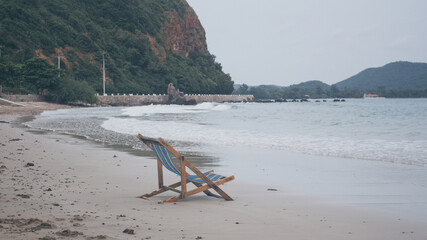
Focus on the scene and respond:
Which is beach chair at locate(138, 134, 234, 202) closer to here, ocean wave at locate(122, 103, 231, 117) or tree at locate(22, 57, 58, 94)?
ocean wave at locate(122, 103, 231, 117)

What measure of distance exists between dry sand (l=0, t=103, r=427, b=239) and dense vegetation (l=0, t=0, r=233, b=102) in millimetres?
55381

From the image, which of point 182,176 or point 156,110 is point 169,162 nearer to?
point 182,176

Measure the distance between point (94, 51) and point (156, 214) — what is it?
95.4m

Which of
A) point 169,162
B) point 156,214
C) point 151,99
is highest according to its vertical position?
point 151,99

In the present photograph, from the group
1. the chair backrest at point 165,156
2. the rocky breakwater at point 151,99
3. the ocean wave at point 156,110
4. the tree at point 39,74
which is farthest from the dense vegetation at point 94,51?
the chair backrest at point 165,156

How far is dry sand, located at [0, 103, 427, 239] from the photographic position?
15.6 ft

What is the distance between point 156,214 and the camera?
5652mm

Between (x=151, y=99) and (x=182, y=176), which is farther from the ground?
(x=151, y=99)

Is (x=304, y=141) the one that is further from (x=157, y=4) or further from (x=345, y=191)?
(x=157, y=4)

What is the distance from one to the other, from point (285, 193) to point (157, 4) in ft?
453

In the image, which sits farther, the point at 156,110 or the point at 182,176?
the point at 156,110

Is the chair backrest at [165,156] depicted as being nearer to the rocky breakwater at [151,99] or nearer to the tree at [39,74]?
the tree at [39,74]

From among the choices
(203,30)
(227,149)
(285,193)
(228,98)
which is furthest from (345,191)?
(203,30)

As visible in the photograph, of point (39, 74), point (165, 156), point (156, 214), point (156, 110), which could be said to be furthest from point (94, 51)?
point (156, 214)
